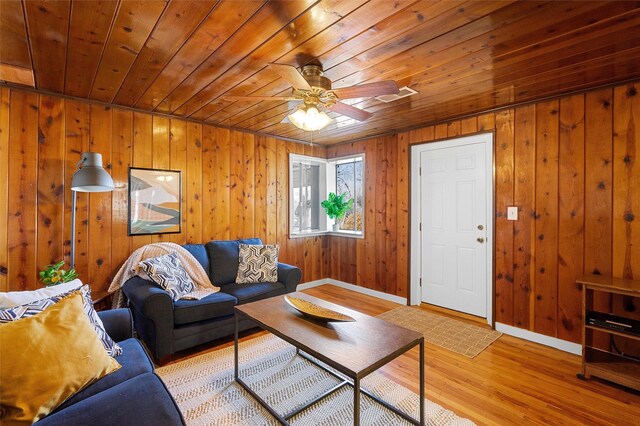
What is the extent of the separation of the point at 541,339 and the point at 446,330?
0.85 metres

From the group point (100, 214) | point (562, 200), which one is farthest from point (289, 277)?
point (562, 200)

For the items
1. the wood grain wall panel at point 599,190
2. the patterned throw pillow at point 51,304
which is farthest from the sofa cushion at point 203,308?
the wood grain wall panel at point 599,190

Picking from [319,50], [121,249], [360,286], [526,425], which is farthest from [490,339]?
[121,249]

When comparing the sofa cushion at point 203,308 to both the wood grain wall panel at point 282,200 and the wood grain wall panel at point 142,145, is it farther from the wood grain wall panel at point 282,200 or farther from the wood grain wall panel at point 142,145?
the wood grain wall panel at point 282,200

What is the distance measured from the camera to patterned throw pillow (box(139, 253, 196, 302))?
2.61 m

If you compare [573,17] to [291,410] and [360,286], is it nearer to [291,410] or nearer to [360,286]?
[291,410]

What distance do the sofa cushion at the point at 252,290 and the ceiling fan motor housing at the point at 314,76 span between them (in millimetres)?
2056

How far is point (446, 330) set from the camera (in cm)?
315

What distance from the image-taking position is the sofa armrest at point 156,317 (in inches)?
93.2

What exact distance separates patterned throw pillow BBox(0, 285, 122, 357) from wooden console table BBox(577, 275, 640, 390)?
10.8 ft

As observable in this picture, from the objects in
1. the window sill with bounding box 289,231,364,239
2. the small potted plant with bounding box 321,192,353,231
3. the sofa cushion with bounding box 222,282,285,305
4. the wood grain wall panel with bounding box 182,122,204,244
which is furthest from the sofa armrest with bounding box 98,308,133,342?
the small potted plant with bounding box 321,192,353,231

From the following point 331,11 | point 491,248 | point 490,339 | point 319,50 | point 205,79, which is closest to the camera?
point 331,11

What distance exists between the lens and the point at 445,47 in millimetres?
1908

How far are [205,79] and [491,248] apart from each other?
333 cm
